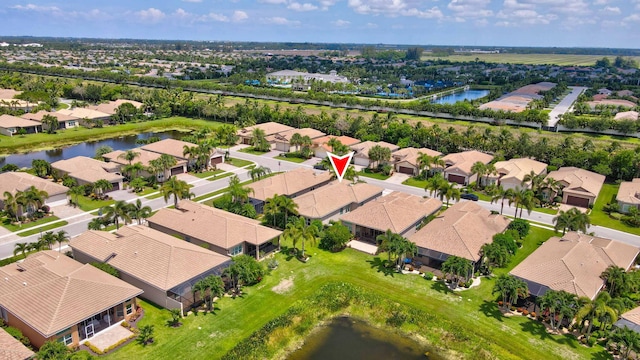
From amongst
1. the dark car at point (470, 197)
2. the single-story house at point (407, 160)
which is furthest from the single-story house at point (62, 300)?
the single-story house at point (407, 160)

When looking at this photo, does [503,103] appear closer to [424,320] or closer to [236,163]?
[236,163]

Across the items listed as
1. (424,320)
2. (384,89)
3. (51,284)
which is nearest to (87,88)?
(384,89)

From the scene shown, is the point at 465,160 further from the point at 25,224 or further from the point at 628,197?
the point at 25,224

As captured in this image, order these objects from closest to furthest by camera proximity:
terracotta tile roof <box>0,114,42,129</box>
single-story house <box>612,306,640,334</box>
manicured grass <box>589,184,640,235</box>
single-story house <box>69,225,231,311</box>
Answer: single-story house <box>612,306,640,334</box> < single-story house <box>69,225,231,311</box> < manicured grass <box>589,184,640,235</box> < terracotta tile roof <box>0,114,42,129</box>

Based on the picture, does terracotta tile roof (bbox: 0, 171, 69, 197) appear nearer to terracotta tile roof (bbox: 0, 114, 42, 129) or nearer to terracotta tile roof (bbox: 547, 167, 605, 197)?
terracotta tile roof (bbox: 0, 114, 42, 129)

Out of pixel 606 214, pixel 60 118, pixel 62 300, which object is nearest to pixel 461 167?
pixel 606 214

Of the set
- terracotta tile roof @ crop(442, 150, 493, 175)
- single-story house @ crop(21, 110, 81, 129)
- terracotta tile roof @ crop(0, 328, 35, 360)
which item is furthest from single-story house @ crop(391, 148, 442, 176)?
single-story house @ crop(21, 110, 81, 129)
